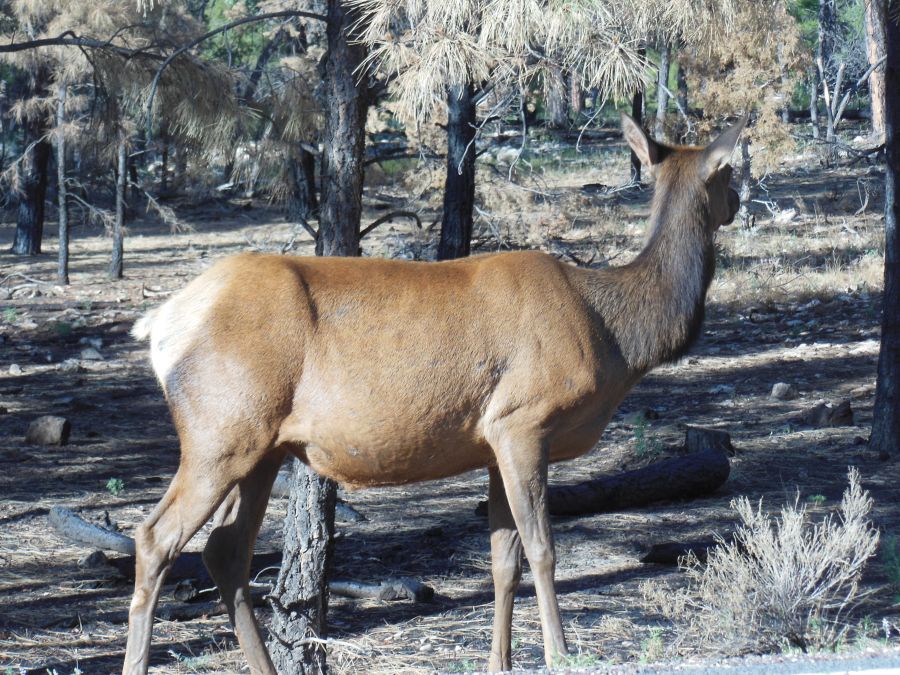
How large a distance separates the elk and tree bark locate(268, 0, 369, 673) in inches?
25.5

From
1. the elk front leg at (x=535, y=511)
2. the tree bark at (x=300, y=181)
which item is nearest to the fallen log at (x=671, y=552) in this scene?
the elk front leg at (x=535, y=511)

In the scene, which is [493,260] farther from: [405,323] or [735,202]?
[735,202]

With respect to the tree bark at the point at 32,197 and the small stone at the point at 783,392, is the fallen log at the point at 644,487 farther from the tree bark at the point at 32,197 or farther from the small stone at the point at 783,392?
the tree bark at the point at 32,197

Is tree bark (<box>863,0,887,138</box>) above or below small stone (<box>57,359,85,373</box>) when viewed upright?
above

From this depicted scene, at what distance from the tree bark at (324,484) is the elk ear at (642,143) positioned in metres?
1.56

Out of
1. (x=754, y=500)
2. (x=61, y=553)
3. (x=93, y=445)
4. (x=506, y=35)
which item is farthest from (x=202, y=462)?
(x=93, y=445)

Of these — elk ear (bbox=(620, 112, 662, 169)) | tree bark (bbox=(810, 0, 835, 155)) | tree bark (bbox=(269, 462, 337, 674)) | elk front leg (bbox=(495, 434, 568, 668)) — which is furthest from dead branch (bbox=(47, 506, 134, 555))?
tree bark (bbox=(810, 0, 835, 155))

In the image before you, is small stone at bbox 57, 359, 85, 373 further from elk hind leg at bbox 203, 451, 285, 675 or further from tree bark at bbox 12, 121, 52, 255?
tree bark at bbox 12, 121, 52, 255

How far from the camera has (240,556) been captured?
534cm

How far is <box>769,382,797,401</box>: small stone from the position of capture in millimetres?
11969

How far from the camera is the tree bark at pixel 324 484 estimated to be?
6.00m

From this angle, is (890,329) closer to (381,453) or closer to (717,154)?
(717,154)

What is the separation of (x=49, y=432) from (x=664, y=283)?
287 inches

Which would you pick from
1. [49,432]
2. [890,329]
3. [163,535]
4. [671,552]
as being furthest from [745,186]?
[163,535]
